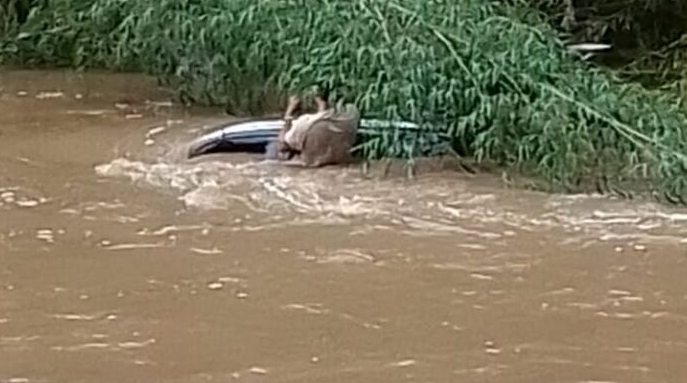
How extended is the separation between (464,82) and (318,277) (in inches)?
85.7

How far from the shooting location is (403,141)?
7855mm

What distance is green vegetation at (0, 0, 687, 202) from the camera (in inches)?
291

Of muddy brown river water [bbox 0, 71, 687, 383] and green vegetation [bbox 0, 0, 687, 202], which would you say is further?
green vegetation [bbox 0, 0, 687, 202]

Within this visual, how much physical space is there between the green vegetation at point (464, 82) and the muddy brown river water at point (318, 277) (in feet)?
0.80

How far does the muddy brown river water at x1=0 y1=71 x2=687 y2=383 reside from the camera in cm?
496

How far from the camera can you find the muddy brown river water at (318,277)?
4.96 m

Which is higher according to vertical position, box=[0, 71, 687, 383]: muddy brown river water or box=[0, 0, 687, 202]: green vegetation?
box=[0, 0, 687, 202]: green vegetation

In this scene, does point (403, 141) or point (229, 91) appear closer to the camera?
point (403, 141)

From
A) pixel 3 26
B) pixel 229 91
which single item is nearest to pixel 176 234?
pixel 229 91

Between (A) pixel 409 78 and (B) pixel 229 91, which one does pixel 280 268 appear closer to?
(A) pixel 409 78

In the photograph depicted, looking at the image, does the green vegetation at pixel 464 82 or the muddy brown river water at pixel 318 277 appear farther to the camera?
the green vegetation at pixel 464 82

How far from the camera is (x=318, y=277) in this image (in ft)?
19.3

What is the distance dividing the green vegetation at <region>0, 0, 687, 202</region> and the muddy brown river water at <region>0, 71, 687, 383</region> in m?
0.24

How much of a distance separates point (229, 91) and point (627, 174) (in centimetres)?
295
